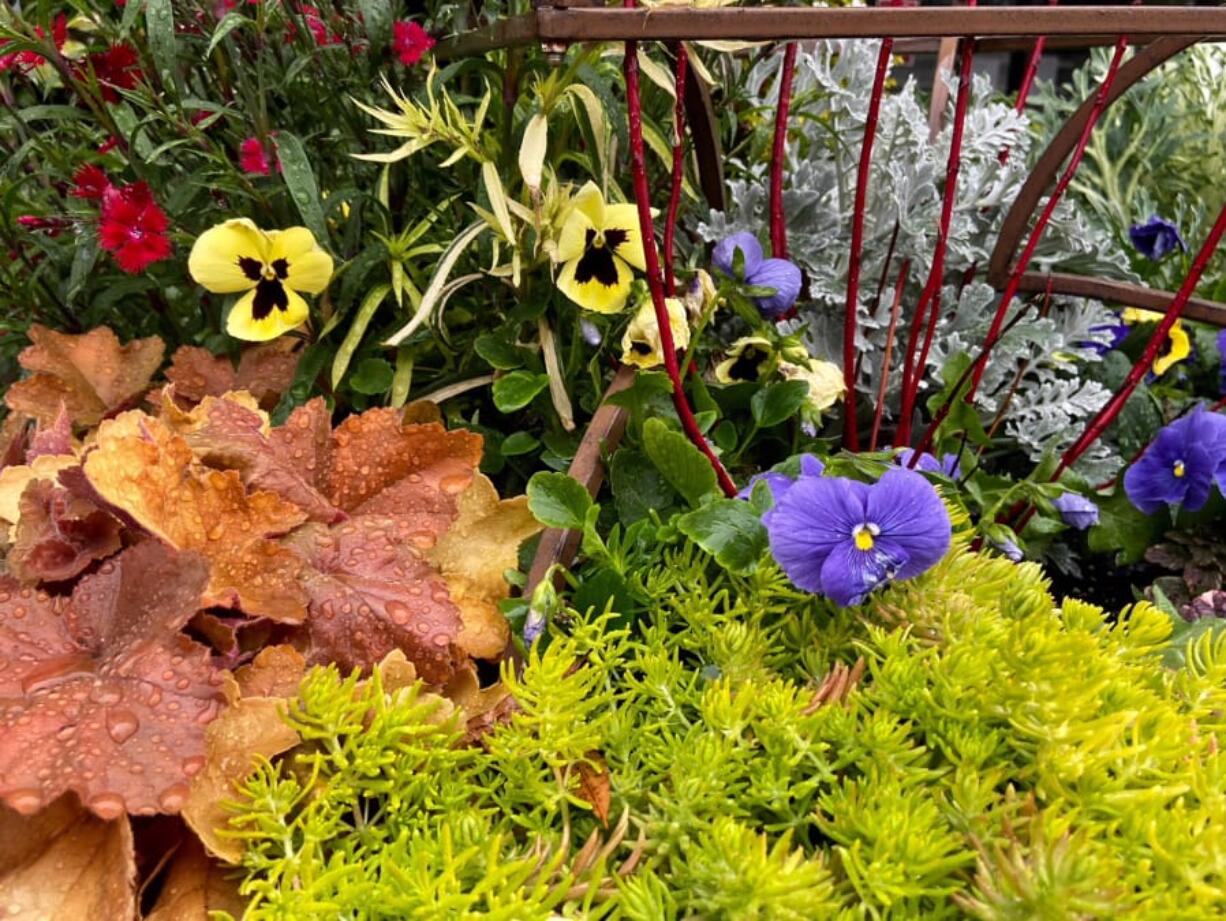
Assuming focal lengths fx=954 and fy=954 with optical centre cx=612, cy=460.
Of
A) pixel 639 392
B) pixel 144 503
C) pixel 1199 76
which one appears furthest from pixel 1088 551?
pixel 1199 76

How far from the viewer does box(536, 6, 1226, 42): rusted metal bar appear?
28.0 inches

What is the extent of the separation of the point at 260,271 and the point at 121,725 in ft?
1.72

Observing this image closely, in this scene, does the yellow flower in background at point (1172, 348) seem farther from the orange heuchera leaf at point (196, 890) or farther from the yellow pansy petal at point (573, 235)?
the orange heuchera leaf at point (196, 890)

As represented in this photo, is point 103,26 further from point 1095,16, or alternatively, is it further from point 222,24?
point 1095,16

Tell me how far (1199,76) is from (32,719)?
2.34 metres

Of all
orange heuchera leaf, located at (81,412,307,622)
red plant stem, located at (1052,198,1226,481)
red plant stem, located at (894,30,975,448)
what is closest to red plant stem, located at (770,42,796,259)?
red plant stem, located at (894,30,975,448)

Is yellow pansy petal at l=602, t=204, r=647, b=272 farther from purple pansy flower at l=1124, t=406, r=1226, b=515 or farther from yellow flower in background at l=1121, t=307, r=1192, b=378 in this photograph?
yellow flower in background at l=1121, t=307, r=1192, b=378

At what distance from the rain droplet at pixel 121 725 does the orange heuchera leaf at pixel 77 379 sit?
0.59 meters

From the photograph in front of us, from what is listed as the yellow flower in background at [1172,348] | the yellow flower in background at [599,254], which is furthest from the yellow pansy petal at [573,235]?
A: the yellow flower in background at [1172,348]

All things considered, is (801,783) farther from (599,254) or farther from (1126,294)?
(1126,294)

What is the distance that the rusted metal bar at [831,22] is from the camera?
710 mm

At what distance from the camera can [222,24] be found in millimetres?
917

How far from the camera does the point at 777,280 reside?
1038 millimetres

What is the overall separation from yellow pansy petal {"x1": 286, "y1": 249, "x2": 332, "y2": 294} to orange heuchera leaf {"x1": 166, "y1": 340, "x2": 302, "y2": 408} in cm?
12
